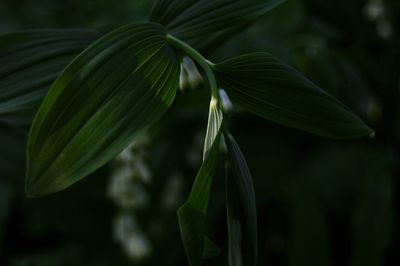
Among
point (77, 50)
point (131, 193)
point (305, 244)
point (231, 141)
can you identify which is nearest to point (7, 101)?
point (77, 50)

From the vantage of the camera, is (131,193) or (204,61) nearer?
(204,61)

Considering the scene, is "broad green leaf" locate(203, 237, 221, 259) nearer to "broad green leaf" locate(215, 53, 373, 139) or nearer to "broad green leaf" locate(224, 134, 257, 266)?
"broad green leaf" locate(224, 134, 257, 266)

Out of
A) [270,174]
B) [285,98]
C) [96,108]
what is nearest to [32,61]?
[96,108]

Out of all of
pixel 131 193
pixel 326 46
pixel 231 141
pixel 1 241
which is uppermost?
pixel 231 141

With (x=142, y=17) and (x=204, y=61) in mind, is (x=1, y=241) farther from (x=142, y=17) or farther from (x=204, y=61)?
(x=204, y=61)

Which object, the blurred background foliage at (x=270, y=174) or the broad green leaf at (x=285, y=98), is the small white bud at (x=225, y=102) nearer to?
the broad green leaf at (x=285, y=98)

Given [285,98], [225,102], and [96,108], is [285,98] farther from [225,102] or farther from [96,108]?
[96,108]

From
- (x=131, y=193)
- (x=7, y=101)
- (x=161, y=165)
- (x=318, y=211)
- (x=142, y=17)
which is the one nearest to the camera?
(x=7, y=101)
